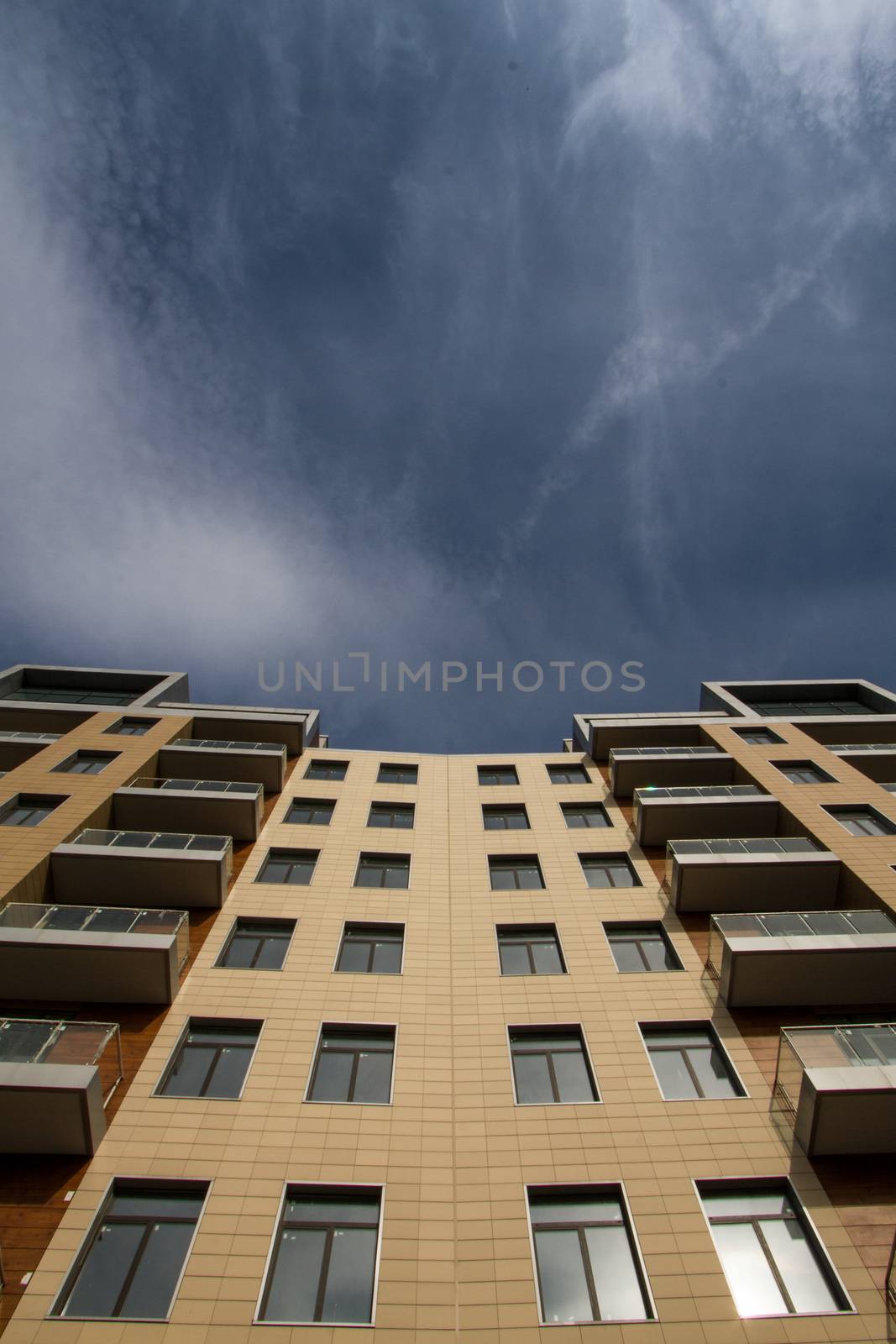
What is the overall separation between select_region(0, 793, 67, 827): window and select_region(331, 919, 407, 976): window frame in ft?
31.3

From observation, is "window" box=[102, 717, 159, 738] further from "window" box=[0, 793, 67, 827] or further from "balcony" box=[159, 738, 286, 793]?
"window" box=[0, 793, 67, 827]

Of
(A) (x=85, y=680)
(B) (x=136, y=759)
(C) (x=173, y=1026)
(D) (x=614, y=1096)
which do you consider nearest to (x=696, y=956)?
(D) (x=614, y=1096)

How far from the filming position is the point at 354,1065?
15508 mm

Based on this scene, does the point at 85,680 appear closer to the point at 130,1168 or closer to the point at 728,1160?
the point at 130,1168

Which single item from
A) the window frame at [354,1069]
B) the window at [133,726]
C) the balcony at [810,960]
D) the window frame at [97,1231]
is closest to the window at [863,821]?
the balcony at [810,960]

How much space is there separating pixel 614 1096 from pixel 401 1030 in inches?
190

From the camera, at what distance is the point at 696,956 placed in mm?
18281

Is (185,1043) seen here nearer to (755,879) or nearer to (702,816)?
(755,879)

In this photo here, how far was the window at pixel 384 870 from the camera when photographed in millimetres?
21766

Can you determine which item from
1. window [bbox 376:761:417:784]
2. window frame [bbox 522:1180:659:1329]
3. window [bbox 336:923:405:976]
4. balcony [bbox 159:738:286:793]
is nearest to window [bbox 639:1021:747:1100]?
window frame [bbox 522:1180:659:1329]

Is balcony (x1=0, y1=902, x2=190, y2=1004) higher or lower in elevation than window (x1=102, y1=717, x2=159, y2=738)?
lower

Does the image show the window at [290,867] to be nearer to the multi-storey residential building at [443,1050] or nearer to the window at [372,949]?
the multi-storey residential building at [443,1050]

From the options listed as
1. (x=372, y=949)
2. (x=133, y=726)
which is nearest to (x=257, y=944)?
(x=372, y=949)

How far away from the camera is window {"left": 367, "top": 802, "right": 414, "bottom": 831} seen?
2484cm
